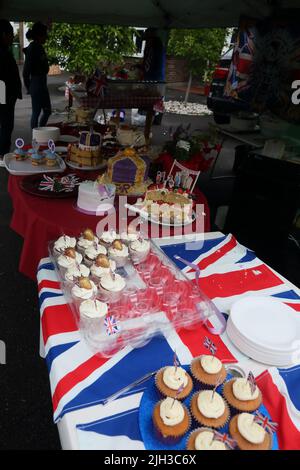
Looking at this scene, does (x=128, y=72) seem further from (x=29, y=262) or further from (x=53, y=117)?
(x=29, y=262)

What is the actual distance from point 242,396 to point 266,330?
341mm

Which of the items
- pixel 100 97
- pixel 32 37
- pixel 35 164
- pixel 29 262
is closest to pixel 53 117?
pixel 32 37

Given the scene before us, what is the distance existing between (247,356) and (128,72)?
5.77 m

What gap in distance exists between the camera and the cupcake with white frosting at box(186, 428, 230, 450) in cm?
94

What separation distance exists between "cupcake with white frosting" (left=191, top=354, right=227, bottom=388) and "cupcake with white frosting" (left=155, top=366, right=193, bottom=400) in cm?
4

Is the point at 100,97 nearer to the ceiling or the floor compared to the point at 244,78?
nearer to the floor

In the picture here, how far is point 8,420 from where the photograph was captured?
204 centimetres

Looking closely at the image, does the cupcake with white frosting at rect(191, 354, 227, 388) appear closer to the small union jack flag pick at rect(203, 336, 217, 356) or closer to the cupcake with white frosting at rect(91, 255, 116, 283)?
the small union jack flag pick at rect(203, 336, 217, 356)

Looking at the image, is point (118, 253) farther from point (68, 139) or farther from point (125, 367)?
point (68, 139)

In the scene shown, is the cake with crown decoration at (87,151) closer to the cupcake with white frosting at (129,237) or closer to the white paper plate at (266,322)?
the cupcake with white frosting at (129,237)

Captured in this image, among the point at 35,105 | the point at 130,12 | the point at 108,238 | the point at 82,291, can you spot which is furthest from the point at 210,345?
the point at 35,105

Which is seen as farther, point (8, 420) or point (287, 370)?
point (8, 420)

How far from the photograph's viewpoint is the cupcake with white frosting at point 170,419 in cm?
99

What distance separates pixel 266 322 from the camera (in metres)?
1.39
